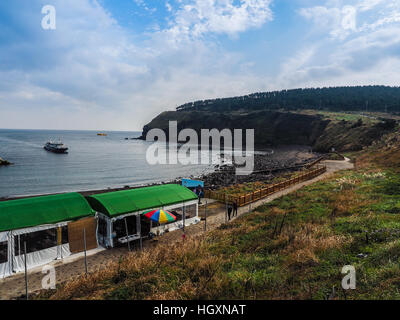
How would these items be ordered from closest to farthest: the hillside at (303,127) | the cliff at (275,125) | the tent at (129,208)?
the tent at (129,208) < the hillside at (303,127) < the cliff at (275,125)

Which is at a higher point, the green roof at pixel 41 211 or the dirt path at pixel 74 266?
the green roof at pixel 41 211

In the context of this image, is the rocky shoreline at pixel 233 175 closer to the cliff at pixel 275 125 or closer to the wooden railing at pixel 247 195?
the wooden railing at pixel 247 195

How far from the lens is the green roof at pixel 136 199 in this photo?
15.5m

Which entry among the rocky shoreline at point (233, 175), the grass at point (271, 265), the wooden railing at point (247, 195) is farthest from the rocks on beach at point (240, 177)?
the grass at point (271, 265)

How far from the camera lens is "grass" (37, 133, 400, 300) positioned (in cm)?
705

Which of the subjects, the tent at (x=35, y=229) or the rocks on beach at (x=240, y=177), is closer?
the tent at (x=35, y=229)

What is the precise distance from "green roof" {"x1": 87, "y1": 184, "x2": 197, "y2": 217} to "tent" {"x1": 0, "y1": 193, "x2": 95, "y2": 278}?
0.98 metres

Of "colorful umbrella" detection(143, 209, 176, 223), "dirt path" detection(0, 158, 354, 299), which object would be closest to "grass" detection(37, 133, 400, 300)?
"dirt path" detection(0, 158, 354, 299)

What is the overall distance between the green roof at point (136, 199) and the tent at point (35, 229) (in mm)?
985

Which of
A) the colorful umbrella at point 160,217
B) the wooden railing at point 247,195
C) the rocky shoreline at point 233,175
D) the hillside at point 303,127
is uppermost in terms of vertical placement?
the hillside at point 303,127

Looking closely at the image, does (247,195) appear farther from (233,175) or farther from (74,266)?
(233,175)

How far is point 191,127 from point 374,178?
166274 mm

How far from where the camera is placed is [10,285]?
440 inches
